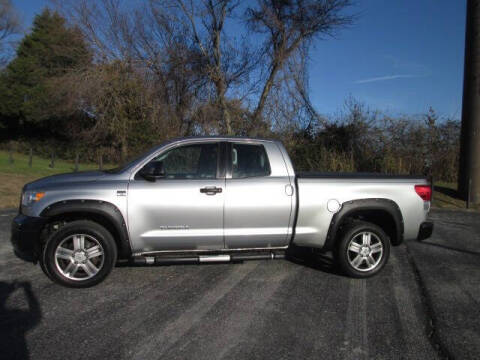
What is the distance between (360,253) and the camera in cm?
491

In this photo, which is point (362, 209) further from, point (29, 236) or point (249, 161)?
point (29, 236)

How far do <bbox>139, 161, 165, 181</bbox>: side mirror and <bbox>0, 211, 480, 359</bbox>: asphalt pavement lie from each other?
1.30 m

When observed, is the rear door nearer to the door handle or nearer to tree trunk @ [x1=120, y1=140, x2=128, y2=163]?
the door handle

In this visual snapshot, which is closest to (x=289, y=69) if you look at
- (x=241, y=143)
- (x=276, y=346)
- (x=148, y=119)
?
(x=148, y=119)

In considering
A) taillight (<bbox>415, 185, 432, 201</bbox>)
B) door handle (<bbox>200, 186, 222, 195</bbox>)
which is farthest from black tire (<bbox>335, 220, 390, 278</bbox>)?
door handle (<bbox>200, 186, 222, 195</bbox>)

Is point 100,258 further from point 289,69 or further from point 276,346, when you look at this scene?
point 289,69

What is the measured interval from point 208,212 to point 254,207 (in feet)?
1.81

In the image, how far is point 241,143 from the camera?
4.96 meters

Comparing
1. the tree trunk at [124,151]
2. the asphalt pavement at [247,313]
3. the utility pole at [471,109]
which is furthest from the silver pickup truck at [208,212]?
the tree trunk at [124,151]

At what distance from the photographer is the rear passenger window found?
15.7 feet

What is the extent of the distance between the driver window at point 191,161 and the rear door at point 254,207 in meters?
0.21

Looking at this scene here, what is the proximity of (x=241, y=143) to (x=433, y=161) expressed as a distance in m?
13.3

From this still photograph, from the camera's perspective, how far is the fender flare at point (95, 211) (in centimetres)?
434

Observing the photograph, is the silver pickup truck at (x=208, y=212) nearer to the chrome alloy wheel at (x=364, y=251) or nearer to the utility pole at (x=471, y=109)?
the chrome alloy wheel at (x=364, y=251)
